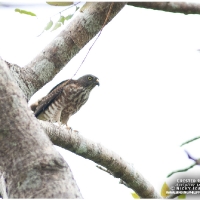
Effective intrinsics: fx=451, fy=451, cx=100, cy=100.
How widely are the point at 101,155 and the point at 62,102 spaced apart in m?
2.43

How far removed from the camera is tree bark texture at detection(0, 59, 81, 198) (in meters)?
1.11

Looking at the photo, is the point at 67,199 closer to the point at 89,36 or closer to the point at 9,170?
the point at 9,170

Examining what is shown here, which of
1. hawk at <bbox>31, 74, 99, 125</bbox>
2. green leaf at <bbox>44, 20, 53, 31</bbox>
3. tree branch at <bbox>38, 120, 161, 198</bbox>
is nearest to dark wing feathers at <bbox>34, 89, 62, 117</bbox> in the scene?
hawk at <bbox>31, 74, 99, 125</bbox>

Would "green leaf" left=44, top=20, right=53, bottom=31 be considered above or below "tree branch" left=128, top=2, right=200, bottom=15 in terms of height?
below

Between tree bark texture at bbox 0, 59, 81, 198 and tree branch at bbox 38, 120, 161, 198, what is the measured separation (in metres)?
1.35

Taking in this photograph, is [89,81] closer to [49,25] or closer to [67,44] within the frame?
[67,44]

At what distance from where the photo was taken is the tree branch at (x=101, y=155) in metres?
2.69

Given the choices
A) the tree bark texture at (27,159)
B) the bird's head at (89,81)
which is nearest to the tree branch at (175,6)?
the tree bark texture at (27,159)

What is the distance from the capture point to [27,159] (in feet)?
3.88

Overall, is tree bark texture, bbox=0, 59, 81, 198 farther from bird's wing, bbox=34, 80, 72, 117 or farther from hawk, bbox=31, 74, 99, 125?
bird's wing, bbox=34, 80, 72, 117

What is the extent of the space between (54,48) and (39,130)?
147 cm

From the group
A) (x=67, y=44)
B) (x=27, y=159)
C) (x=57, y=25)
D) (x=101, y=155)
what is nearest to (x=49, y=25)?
(x=57, y=25)

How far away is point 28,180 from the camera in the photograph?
1.14 m

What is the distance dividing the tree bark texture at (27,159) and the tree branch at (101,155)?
4.42 feet
